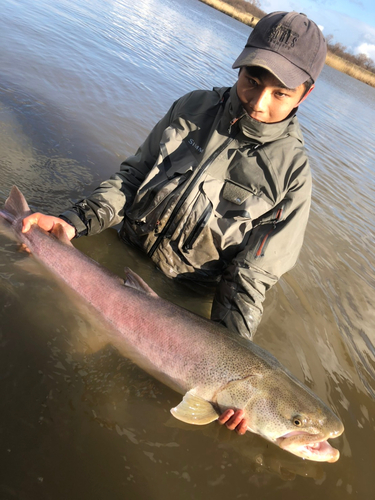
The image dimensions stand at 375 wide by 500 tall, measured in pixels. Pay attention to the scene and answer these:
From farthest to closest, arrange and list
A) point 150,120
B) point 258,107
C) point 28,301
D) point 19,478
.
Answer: point 150,120 → point 28,301 → point 258,107 → point 19,478

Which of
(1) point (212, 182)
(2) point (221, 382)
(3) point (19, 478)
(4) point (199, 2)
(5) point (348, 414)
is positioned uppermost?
(4) point (199, 2)

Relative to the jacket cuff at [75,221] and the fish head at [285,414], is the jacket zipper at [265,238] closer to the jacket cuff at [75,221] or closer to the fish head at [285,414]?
the fish head at [285,414]

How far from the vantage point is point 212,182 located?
3.13 m

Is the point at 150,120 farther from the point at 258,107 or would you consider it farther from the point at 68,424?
the point at 68,424

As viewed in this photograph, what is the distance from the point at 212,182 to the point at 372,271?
4.04m

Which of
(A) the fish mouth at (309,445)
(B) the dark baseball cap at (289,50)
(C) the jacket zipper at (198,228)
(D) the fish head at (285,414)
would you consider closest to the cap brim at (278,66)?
(B) the dark baseball cap at (289,50)

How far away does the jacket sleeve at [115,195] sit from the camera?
11.3 ft

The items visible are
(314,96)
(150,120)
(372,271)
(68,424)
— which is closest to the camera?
(68,424)

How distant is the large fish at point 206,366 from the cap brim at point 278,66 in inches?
69.8

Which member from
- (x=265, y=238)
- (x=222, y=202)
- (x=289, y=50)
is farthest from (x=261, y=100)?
(x=265, y=238)

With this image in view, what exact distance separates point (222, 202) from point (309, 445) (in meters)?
1.90

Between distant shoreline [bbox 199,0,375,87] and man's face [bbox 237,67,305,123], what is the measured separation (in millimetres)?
35605

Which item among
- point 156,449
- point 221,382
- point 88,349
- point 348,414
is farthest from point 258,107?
point 348,414

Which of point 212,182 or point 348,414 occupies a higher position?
point 212,182
